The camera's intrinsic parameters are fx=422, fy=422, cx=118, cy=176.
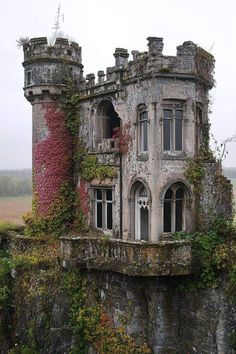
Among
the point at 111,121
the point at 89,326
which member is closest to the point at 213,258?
the point at 89,326

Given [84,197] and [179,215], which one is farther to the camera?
[84,197]

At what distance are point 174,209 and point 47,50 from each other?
1104 cm

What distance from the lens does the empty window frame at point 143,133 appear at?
18.8 meters

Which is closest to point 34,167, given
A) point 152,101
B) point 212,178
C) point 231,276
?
point 152,101

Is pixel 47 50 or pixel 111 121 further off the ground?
pixel 47 50

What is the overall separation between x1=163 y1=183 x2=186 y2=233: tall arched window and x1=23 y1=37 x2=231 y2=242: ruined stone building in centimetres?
4

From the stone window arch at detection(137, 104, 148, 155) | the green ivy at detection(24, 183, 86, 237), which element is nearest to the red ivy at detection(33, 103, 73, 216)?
the green ivy at detection(24, 183, 86, 237)

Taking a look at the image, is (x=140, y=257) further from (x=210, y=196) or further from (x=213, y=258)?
(x=210, y=196)

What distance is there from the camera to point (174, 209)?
18656mm

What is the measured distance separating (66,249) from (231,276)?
7.14 meters

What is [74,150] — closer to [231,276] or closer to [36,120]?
[36,120]

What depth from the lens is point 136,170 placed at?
18953mm

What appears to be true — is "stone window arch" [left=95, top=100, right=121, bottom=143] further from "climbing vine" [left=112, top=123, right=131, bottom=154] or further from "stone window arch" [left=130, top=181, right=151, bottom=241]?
"stone window arch" [left=130, top=181, right=151, bottom=241]

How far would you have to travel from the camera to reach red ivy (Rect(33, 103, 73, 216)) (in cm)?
2277
